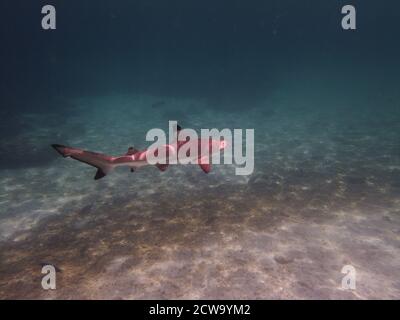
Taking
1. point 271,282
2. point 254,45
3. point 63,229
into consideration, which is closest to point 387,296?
point 271,282

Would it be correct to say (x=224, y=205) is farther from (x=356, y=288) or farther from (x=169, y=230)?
(x=356, y=288)

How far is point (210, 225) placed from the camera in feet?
30.3

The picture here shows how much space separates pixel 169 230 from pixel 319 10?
10149 centimetres

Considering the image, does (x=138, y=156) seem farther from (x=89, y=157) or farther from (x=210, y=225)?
(x=210, y=225)

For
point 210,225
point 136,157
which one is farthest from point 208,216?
point 136,157

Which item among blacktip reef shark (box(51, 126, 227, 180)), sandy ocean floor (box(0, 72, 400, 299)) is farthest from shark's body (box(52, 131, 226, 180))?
sandy ocean floor (box(0, 72, 400, 299))

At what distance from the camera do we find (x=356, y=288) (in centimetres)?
624

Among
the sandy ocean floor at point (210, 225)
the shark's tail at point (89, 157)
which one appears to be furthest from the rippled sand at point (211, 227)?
the shark's tail at point (89, 157)

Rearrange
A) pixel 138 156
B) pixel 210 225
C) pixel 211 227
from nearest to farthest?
pixel 138 156, pixel 211 227, pixel 210 225

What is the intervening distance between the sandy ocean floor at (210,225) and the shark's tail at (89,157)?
9.66ft

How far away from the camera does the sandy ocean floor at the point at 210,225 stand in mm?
6570

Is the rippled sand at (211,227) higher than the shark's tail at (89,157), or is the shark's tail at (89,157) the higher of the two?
the shark's tail at (89,157)

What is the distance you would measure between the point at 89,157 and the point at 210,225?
5.37 m

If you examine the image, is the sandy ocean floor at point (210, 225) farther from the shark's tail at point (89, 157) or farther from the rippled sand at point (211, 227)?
the shark's tail at point (89, 157)
